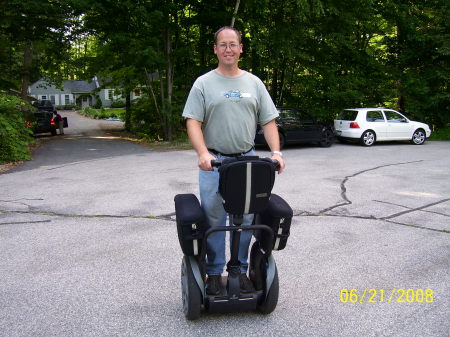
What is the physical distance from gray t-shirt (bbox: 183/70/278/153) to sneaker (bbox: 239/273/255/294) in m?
0.95

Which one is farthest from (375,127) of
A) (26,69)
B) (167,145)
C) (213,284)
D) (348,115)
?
(26,69)

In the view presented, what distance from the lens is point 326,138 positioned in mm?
15352

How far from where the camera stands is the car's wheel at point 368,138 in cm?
1555

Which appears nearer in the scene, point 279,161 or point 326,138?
point 279,161

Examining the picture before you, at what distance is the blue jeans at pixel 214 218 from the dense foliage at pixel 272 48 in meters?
12.4

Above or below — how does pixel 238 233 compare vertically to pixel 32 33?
below

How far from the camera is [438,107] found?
63.9ft

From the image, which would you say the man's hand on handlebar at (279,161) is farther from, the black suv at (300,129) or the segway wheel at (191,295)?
the black suv at (300,129)

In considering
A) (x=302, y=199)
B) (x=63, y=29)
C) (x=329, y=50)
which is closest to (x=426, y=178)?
(x=302, y=199)

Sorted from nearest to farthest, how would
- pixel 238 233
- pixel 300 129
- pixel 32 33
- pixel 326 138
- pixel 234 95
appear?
pixel 238 233, pixel 234 95, pixel 300 129, pixel 326 138, pixel 32 33

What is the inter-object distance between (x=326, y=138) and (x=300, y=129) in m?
1.14

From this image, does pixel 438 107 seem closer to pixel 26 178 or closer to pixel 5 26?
pixel 26 178
